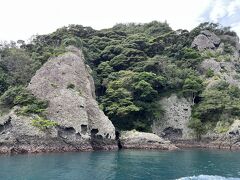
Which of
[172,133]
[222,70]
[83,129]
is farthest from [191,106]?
[83,129]

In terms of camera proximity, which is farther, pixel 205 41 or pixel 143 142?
pixel 205 41

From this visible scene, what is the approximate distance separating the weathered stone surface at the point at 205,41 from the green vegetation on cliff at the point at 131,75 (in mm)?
3080

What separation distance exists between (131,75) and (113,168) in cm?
3985

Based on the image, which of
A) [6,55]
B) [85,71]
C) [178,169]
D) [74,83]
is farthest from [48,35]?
[178,169]

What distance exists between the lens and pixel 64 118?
63969 mm

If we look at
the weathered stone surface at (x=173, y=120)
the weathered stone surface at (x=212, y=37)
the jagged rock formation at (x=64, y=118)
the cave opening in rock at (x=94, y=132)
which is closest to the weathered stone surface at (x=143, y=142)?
the jagged rock formation at (x=64, y=118)

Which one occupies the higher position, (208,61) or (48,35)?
(48,35)

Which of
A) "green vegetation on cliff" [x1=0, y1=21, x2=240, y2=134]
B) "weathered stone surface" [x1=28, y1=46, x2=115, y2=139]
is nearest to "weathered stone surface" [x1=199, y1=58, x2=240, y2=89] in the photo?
"green vegetation on cliff" [x1=0, y1=21, x2=240, y2=134]

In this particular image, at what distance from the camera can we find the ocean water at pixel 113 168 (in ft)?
120

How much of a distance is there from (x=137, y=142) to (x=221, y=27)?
68.4 meters

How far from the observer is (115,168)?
1673 inches

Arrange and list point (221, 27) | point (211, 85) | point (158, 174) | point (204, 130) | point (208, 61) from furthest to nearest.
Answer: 1. point (221, 27)
2. point (208, 61)
3. point (211, 85)
4. point (204, 130)
5. point (158, 174)

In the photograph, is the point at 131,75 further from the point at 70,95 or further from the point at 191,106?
the point at 70,95

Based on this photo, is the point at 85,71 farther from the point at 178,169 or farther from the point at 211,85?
the point at 178,169
